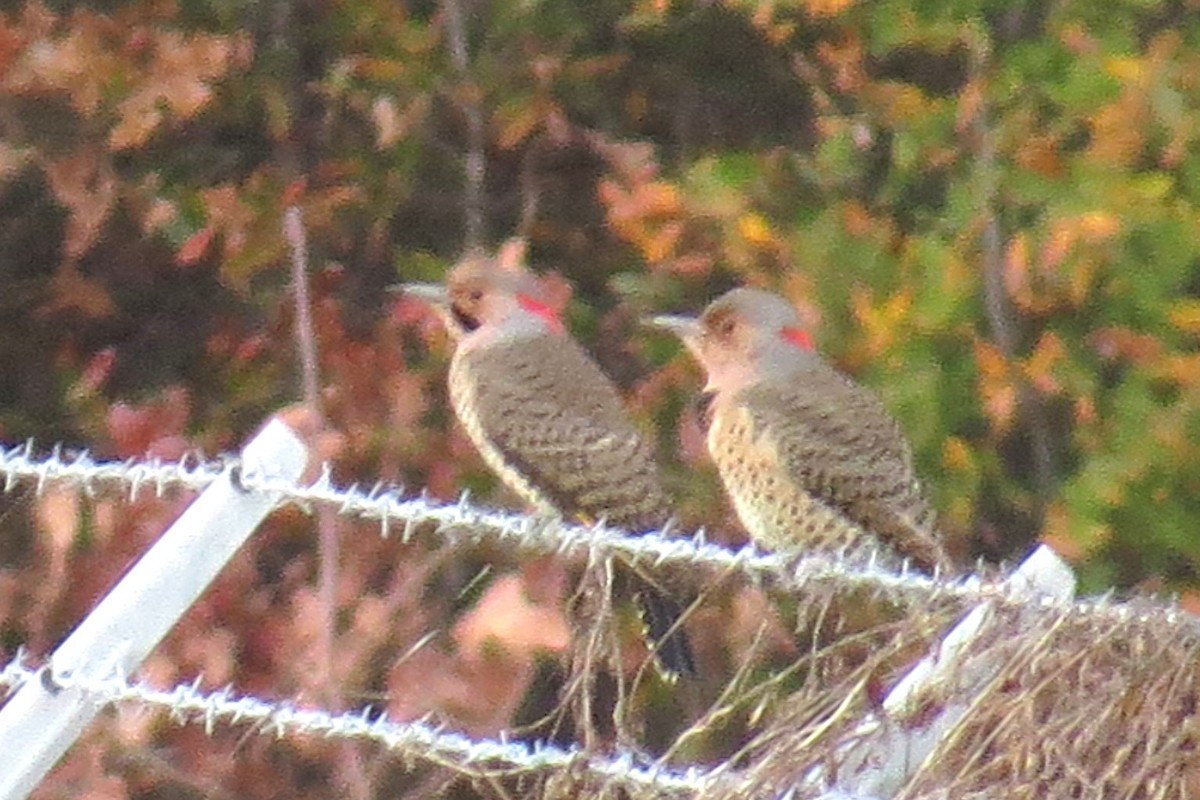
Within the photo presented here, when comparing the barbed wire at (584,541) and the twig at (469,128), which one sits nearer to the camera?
the barbed wire at (584,541)

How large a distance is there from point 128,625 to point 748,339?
1561mm

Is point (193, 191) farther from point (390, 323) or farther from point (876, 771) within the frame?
point (876, 771)

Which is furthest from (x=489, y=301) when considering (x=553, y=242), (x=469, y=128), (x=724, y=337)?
(x=553, y=242)

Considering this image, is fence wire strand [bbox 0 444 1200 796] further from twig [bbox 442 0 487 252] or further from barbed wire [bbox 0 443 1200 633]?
twig [bbox 442 0 487 252]

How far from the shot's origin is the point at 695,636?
432 centimetres

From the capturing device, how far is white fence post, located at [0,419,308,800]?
2115mm

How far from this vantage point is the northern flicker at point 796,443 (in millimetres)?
3352

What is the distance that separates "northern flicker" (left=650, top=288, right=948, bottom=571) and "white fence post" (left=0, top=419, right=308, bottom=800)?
1294mm

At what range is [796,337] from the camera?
11.7 feet

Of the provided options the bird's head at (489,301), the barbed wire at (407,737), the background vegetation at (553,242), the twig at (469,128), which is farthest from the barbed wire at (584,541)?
the twig at (469,128)

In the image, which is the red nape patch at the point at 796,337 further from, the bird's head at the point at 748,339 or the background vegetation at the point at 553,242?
the background vegetation at the point at 553,242

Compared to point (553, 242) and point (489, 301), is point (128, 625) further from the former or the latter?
point (553, 242)

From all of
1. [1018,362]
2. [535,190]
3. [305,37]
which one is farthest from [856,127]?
[305,37]

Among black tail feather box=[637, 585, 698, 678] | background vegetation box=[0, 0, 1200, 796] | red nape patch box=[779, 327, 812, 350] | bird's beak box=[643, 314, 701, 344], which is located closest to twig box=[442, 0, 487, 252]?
background vegetation box=[0, 0, 1200, 796]
